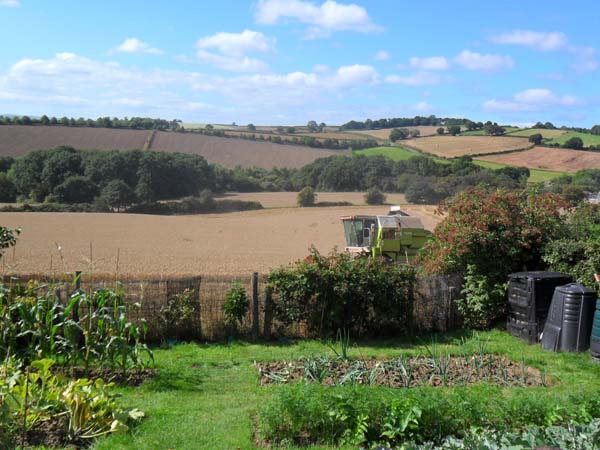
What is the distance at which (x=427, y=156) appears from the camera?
78000 millimetres

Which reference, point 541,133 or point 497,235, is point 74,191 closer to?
point 497,235

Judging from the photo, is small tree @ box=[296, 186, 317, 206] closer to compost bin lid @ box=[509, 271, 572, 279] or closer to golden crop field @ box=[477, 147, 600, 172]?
golden crop field @ box=[477, 147, 600, 172]

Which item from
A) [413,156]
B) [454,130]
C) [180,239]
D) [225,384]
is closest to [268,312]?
[225,384]

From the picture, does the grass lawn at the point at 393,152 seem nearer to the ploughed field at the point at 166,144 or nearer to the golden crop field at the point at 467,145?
the golden crop field at the point at 467,145

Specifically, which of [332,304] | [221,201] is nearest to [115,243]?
[221,201]

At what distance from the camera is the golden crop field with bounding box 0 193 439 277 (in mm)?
30016

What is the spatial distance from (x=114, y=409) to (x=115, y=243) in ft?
117

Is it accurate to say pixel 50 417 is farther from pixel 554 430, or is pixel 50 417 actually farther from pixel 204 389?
pixel 554 430

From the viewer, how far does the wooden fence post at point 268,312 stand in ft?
36.6

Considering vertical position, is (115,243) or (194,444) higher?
(194,444)

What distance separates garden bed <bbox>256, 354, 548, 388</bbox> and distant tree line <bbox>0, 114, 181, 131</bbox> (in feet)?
269

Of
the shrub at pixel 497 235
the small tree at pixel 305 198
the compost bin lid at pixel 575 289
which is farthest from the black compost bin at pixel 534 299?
the small tree at pixel 305 198

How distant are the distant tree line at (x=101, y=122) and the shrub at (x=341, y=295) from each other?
79.3 m

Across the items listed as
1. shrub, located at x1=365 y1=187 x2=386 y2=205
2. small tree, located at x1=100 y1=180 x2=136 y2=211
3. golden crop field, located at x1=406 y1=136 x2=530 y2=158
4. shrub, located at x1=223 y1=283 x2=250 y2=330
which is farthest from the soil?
golden crop field, located at x1=406 y1=136 x2=530 y2=158
